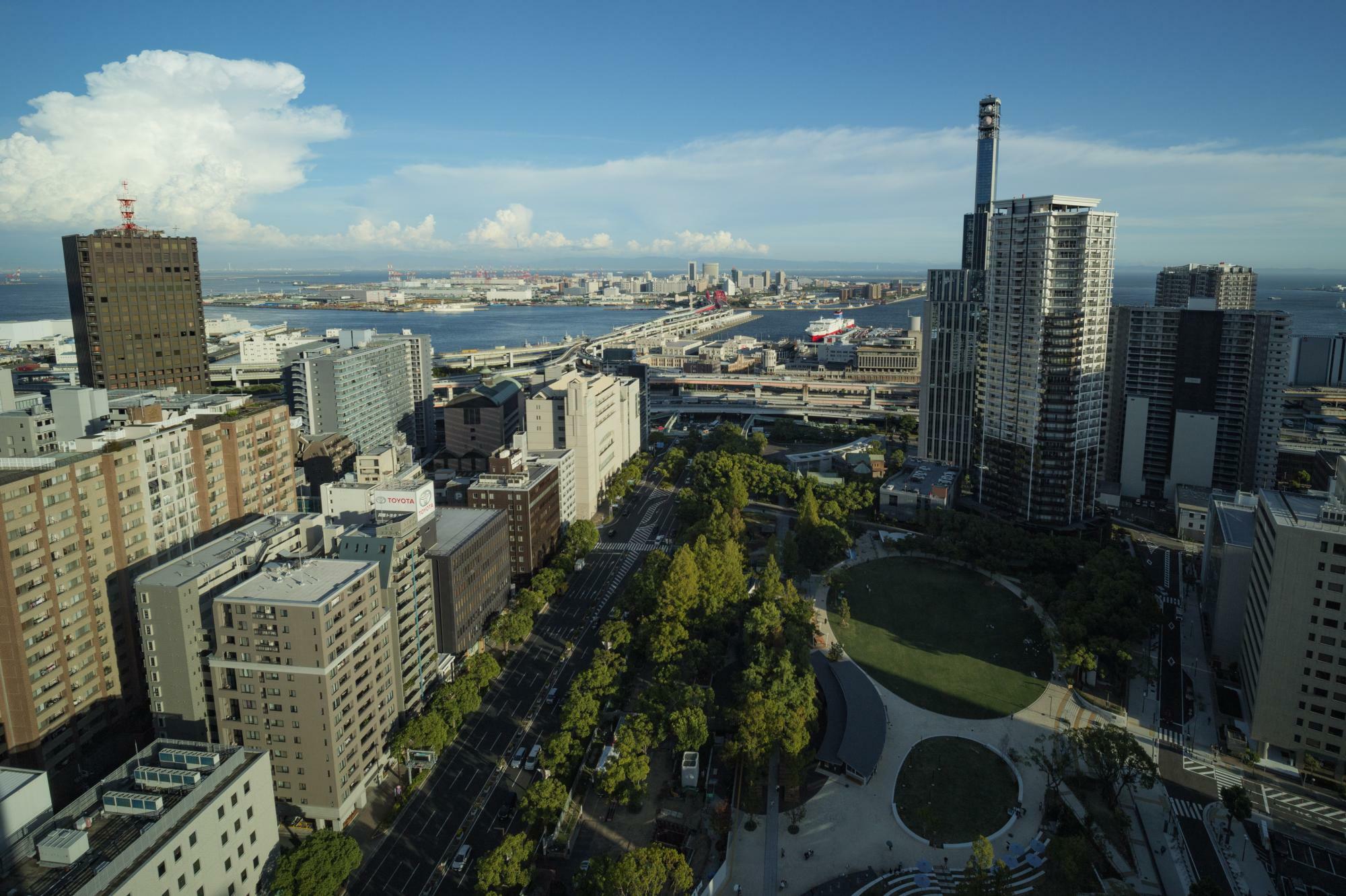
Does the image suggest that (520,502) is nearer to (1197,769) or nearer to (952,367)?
(1197,769)

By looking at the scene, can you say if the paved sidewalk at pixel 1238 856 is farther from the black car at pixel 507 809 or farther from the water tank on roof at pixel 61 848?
the water tank on roof at pixel 61 848

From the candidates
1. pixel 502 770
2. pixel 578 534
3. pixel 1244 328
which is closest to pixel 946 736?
pixel 502 770

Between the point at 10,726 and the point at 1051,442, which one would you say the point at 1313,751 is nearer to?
the point at 1051,442

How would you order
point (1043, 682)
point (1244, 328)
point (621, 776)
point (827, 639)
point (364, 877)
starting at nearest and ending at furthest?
point (364, 877) < point (621, 776) < point (1043, 682) < point (827, 639) < point (1244, 328)

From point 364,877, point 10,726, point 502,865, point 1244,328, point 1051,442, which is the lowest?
point 364,877

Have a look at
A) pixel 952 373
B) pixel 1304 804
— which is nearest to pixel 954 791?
pixel 1304 804

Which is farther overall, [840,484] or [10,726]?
[840,484]

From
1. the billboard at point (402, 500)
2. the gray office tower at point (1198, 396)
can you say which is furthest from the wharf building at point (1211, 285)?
the billboard at point (402, 500)

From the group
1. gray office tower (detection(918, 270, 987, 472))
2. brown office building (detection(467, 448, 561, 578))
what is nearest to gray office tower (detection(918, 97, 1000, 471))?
gray office tower (detection(918, 270, 987, 472))

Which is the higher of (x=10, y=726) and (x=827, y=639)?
(x=10, y=726)
